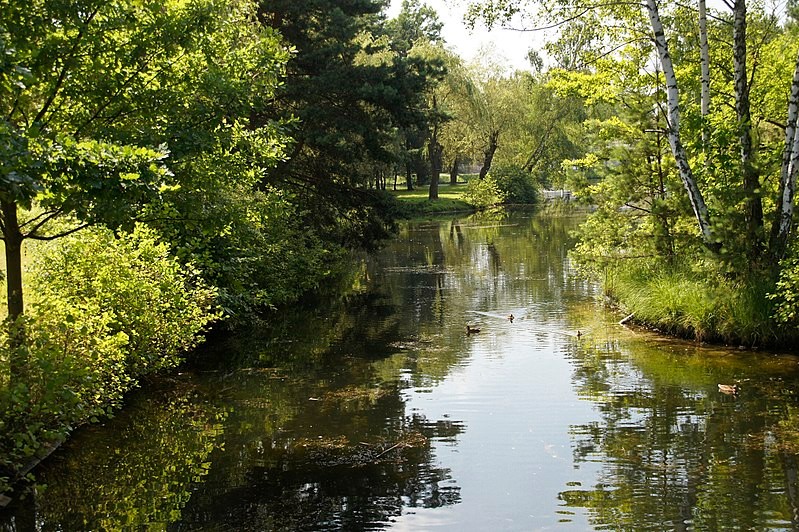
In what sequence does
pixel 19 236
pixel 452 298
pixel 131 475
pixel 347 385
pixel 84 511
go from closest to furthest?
pixel 84 511 < pixel 131 475 < pixel 19 236 < pixel 347 385 < pixel 452 298

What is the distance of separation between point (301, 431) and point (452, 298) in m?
12.2

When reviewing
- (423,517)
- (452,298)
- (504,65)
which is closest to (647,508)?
(423,517)

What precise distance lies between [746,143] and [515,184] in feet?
165

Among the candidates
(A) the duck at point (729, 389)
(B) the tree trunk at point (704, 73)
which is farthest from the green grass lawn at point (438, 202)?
(A) the duck at point (729, 389)

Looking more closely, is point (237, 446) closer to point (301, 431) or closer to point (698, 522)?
point (301, 431)

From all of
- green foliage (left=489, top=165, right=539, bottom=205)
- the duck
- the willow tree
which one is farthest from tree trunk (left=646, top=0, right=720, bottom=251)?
green foliage (left=489, top=165, right=539, bottom=205)

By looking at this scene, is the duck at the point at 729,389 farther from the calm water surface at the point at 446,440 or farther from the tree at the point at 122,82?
the tree at the point at 122,82

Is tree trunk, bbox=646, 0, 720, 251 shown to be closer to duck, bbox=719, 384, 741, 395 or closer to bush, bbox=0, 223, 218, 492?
duck, bbox=719, 384, 741, 395

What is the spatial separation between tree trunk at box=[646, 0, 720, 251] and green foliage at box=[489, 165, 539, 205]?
4851 cm

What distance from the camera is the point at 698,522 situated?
300 inches

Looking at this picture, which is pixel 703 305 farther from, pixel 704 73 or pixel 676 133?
pixel 704 73

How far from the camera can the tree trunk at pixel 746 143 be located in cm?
1460

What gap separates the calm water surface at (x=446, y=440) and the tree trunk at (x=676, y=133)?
2465 mm

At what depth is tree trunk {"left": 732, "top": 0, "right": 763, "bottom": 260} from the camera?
47.9 feet
